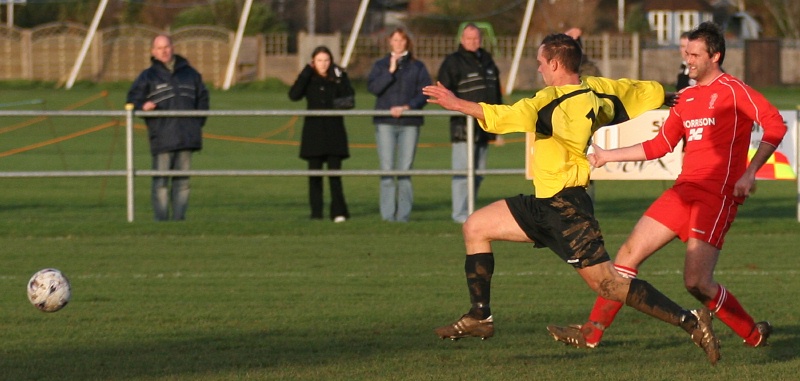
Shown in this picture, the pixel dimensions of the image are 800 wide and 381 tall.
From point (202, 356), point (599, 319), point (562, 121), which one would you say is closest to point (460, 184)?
point (599, 319)

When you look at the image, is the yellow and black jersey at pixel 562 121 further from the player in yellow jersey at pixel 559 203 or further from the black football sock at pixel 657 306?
the black football sock at pixel 657 306

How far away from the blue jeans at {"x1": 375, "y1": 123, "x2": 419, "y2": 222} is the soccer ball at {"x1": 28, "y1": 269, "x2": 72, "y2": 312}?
6165 millimetres

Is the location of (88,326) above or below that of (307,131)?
below

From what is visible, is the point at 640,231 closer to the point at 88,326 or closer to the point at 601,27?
the point at 88,326

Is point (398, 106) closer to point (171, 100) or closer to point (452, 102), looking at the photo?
point (171, 100)

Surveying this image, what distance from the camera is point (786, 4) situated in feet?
232

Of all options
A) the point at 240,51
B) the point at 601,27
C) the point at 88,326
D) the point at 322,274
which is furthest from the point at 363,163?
the point at 601,27

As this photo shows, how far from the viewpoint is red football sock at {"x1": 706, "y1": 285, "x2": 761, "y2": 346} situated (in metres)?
6.89

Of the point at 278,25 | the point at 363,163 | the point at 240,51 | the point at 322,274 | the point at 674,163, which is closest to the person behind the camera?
the point at 322,274

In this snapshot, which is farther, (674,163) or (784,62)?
(784,62)

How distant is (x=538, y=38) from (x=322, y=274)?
4410cm

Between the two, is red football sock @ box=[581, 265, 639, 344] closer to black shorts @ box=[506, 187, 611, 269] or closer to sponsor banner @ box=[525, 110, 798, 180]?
black shorts @ box=[506, 187, 611, 269]

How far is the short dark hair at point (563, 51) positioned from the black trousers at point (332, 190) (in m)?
6.87

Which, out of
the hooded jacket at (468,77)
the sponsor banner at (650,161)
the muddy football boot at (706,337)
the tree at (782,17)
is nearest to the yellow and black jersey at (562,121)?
the muddy football boot at (706,337)
